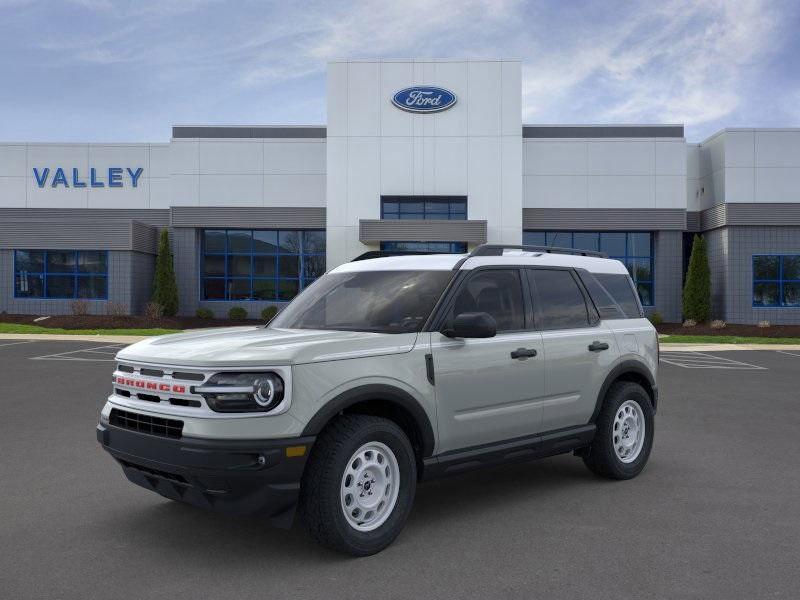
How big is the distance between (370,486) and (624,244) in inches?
1179

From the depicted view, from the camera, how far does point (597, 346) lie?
616 centimetres

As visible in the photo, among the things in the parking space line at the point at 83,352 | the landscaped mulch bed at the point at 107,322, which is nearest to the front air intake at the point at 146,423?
the parking space line at the point at 83,352

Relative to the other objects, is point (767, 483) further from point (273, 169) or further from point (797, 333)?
point (273, 169)

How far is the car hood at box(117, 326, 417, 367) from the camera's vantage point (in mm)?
4195

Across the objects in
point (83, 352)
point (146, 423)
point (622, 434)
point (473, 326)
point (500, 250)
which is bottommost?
point (83, 352)

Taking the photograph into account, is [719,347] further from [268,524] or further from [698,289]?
[268,524]

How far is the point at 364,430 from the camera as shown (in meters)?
4.43

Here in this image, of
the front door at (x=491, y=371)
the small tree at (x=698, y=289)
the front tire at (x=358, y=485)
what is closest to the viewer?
the front tire at (x=358, y=485)

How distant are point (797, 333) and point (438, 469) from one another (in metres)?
26.5

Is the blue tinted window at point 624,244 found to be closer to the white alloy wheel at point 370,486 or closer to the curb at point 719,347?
the curb at point 719,347

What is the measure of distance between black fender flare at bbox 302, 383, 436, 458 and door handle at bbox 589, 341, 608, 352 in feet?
6.40

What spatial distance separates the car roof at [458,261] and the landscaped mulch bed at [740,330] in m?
22.7

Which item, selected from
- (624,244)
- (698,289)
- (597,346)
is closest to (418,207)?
(624,244)

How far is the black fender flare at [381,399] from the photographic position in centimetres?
424
